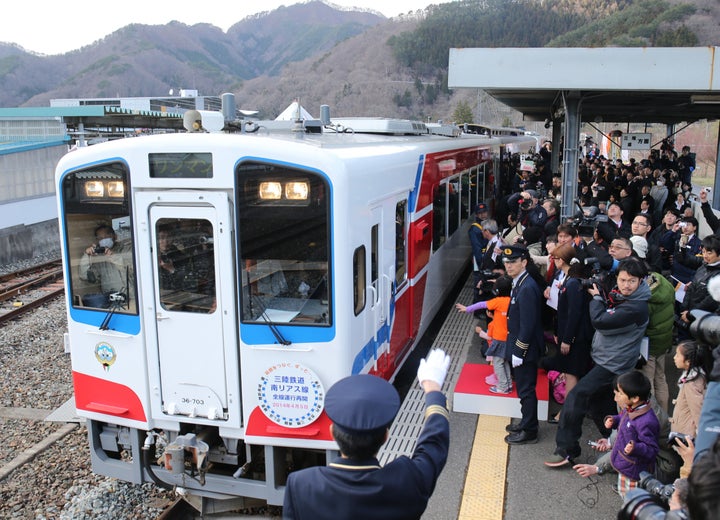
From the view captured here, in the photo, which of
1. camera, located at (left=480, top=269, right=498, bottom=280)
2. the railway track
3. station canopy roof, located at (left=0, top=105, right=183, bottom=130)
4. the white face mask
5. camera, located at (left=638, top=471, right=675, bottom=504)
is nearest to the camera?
camera, located at (left=638, top=471, right=675, bottom=504)

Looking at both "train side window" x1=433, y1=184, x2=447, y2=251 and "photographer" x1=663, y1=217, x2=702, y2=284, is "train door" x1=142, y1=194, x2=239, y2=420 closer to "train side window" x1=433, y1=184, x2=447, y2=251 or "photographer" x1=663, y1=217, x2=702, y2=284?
"train side window" x1=433, y1=184, x2=447, y2=251

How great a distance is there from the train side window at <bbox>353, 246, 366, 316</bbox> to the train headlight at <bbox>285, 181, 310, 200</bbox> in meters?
0.58

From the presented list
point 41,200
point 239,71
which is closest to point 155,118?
point 41,200

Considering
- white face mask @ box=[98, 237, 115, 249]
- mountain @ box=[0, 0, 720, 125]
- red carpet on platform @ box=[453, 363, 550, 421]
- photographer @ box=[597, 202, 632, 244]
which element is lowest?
red carpet on platform @ box=[453, 363, 550, 421]

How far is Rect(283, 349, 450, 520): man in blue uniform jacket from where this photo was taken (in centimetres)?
232

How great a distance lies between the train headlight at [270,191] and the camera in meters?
4.33

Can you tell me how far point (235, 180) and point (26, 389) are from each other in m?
5.24

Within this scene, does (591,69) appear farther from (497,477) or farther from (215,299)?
(215,299)

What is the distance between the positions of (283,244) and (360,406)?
2.16m

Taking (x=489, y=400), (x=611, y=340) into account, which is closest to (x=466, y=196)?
(x=489, y=400)

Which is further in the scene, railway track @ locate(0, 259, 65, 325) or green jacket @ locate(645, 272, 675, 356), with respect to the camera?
railway track @ locate(0, 259, 65, 325)

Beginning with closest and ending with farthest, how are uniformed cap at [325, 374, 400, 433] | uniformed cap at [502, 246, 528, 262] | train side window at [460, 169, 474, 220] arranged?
uniformed cap at [325, 374, 400, 433] → uniformed cap at [502, 246, 528, 262] → train side window at [460, 169, 474, 220]

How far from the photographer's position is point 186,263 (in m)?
4.50

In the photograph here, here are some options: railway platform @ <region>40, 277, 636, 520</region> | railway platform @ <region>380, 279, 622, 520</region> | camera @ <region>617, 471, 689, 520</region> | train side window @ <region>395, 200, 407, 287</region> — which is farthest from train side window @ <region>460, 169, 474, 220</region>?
camera @ <region>617, 471, 689, 520</region>
